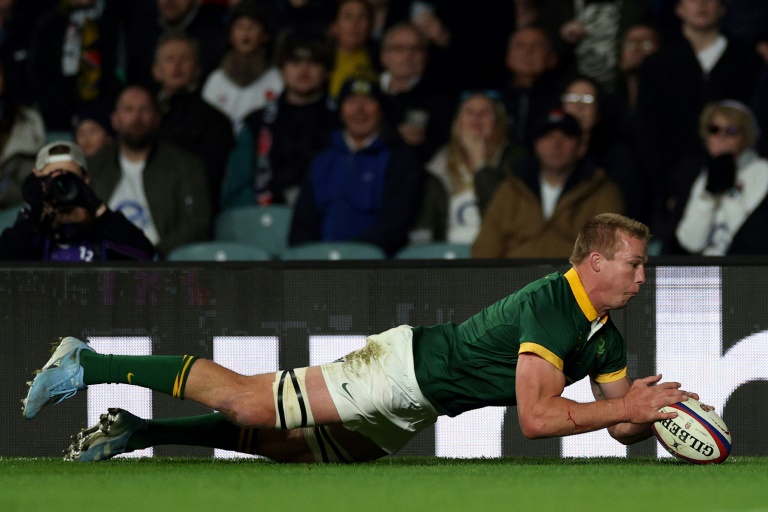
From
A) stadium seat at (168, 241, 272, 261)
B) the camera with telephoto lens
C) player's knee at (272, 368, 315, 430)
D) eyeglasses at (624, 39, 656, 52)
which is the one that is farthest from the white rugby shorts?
eyeglasses at (624, 39, 656, 52)

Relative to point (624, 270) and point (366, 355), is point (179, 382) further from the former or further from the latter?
point (624, 270)

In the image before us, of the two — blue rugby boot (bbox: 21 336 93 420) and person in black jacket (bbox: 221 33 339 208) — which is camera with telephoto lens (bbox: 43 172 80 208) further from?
person in black jacket (bbox: 221 33 339 208)

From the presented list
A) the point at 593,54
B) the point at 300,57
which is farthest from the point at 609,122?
the point at 300,57

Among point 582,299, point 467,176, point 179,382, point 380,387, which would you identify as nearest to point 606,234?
point 582,299

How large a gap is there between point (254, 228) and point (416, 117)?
1.43 m

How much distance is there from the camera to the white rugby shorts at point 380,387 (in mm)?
5258

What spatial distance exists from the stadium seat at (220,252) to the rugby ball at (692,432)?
13.0ft

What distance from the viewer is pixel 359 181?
29.4ft

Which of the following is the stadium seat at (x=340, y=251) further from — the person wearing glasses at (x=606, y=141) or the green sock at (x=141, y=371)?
the green sock at (x=141, y=371)

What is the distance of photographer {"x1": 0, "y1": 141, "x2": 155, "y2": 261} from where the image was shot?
6.78 metres

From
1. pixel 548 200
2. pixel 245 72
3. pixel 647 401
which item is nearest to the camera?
pixel 647 401

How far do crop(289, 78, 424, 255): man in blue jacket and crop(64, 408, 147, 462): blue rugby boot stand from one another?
3.46 m

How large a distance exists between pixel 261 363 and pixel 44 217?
145cm

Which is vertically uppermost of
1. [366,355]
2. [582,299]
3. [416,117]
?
[416,117]
